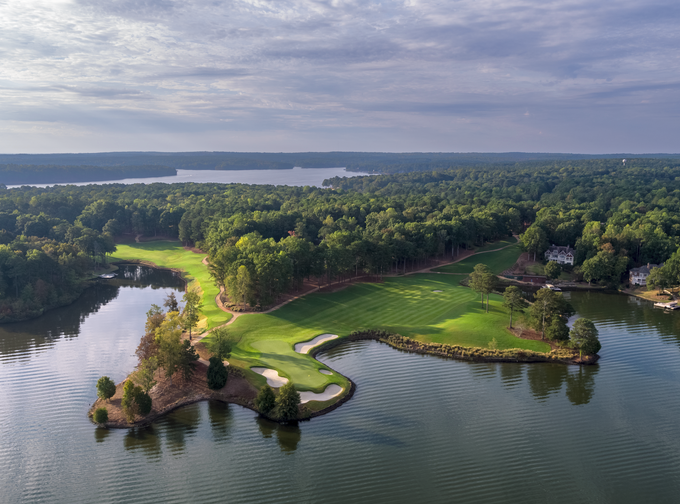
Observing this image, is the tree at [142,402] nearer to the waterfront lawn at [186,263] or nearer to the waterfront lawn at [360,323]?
the waterfront lawn at [360,323]

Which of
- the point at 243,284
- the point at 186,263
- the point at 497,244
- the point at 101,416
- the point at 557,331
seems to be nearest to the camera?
the point at 101,416

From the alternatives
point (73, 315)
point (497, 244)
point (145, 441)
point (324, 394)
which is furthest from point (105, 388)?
point (497, 244)

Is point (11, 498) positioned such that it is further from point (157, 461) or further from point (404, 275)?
point (404, 275)

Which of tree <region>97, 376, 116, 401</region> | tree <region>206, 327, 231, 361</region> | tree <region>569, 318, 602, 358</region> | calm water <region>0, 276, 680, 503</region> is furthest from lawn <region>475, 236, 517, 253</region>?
tree <region>97, 376, 116, 401</region>

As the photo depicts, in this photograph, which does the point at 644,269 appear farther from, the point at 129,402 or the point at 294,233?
the point at 129,402

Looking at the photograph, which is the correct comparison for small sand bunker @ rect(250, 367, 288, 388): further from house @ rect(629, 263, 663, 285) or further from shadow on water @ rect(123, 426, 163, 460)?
house @ rect(629, 263, 663, 285)

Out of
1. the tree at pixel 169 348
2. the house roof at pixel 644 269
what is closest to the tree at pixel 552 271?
the house roof at pixel 644 269
